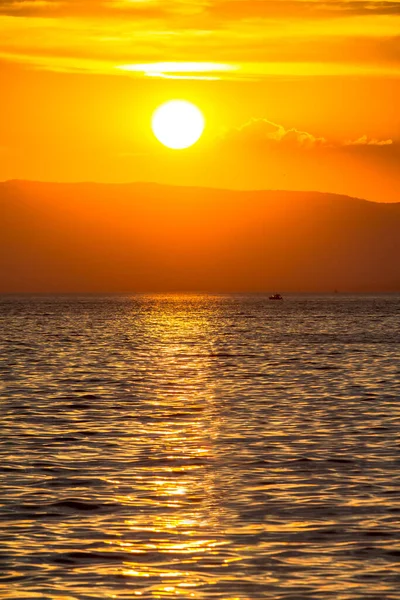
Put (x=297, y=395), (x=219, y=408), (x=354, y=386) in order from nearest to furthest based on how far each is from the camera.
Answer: (x=219, y=408), (x=297, y=395), (x=354, y=386)

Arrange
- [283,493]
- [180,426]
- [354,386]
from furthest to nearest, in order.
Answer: [354,386] < [180,426] < [283,493]

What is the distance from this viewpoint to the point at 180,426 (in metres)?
35.5

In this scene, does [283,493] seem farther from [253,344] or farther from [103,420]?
[253,344]

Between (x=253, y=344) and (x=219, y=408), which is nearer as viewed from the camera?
(x=219, y=408)

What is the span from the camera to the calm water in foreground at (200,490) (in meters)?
17.3

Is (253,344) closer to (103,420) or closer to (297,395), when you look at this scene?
(297,395)

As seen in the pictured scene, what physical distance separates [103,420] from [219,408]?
5.14 meters

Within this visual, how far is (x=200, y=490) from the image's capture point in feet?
78.8

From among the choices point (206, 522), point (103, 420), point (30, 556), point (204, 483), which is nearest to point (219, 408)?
point (103, 420)

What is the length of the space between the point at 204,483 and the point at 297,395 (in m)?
21.3

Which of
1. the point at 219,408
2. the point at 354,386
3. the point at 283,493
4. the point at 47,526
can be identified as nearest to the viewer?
the point at 47,526

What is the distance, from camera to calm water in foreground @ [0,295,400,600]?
683 inches

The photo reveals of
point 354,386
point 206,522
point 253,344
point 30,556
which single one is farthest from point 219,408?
point 253,344

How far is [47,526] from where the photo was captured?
20656mm
